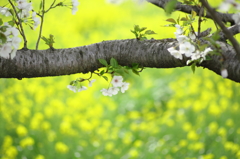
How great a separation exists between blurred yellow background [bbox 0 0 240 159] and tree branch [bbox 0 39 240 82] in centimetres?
163

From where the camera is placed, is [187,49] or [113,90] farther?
[113,90]

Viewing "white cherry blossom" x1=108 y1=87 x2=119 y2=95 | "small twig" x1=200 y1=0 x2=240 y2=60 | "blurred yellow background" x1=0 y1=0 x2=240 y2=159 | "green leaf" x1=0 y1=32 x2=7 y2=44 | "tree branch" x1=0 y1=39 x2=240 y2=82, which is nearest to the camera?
"small twig" x1=200 y1=0 x2=240 y2=60

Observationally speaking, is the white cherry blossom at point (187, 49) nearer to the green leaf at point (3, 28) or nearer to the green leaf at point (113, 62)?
the green leaf at point (113, 62)

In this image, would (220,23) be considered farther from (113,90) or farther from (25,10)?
(25,10)

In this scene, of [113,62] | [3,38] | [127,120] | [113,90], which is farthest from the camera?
[127,120]

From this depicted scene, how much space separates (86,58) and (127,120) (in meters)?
2.52

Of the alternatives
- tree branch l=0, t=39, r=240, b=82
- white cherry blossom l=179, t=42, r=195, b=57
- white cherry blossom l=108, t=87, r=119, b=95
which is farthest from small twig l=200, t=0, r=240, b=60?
white cherry blossom l=108, t=87, r=119, b=95

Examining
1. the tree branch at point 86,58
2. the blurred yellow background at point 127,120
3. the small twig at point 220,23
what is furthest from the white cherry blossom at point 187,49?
the blurred yellow background at point 127,120

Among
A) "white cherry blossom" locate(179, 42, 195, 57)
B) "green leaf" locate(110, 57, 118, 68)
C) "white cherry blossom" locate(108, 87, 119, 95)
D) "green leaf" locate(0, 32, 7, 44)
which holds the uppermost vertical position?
"green leaf" locate(0, 32, 7, 44)

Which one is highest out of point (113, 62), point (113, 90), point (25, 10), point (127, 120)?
point (25, 10)

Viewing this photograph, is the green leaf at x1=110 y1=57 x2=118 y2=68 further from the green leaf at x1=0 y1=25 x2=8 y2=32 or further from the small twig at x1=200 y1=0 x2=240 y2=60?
the small twig at x1=200 y1=0 x2=240 y2=60

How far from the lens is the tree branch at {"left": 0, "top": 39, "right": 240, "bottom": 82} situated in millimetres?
1055

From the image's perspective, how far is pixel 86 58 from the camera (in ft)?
3.68

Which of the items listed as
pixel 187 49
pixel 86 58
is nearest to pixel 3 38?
pixel 86 58
